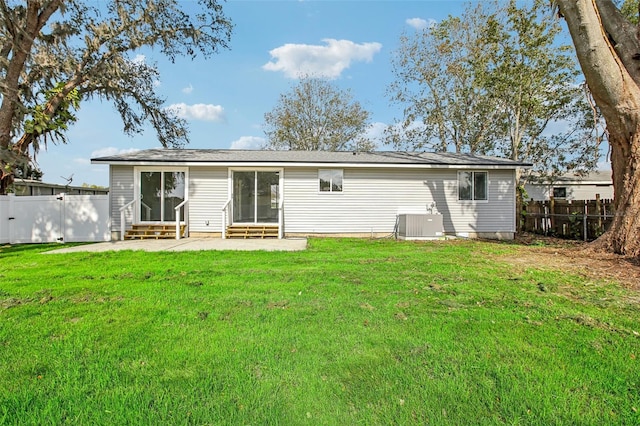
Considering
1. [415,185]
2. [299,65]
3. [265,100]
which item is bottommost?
[415,185]

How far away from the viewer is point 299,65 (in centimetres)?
2675

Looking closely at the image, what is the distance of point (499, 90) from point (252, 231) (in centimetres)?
1404

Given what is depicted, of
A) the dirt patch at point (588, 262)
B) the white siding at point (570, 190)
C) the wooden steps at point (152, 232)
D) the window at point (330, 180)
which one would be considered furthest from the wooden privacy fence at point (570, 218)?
the wooden steps at point (152, 232)

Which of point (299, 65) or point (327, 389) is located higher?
point (299, 65)

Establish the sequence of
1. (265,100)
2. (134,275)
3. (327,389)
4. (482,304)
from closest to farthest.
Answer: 1. (327,389)
2. (482,304)
3. (134,275)
4. (265,100)

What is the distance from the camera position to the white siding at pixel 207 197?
1222 centimetres

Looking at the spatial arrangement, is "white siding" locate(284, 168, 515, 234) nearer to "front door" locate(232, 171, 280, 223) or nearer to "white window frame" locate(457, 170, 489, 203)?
"white window frame" locate(457, 170, 489, 203)

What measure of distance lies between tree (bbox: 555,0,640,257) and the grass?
3439 millimetres

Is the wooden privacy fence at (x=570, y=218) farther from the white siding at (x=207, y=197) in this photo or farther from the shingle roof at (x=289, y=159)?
the white siding at (x=207, y=197)

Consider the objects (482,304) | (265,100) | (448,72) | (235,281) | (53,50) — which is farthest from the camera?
(265,100)

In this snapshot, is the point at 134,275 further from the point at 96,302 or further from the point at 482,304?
the point at 482,304

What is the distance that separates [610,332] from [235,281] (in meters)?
4.55

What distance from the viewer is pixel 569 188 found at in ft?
77.7

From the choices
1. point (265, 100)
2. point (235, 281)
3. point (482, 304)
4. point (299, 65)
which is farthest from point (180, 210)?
point (299, 65)
